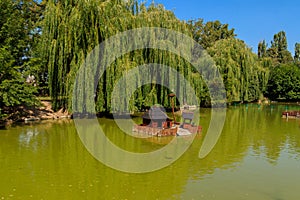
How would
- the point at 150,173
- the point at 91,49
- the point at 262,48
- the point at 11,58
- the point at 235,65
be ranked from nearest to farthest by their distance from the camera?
the point at 150,173 → the point at 11,58 → the point at 91,49 → the point at 235,65 → the point at 262,48

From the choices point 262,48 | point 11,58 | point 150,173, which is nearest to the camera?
point 150,173

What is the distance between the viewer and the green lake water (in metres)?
8.59

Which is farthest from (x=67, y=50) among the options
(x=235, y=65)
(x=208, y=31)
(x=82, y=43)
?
(x=208, y=31)

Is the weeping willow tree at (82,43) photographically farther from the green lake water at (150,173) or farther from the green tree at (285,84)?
the green tree at (285,84)

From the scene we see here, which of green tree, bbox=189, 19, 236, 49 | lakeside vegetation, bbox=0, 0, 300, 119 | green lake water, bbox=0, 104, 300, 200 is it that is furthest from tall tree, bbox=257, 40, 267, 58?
green lake water, bbox=0, 104, 300, 200

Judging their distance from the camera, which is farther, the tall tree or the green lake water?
the tall tree

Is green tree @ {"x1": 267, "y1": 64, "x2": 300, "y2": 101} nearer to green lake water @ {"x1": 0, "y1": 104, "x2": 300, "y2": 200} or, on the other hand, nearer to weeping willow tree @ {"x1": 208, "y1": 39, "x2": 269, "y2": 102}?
weeping willow tree @ {"x1": 208, "y1": 39, "x2": 269, "y2": 102}

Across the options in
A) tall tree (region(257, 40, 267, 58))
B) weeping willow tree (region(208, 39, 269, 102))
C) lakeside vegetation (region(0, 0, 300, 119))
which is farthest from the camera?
tall tree (region(257, 40, 267, 58))

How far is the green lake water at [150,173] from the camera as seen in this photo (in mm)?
8594

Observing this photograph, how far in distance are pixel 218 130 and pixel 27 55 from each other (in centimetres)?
1453

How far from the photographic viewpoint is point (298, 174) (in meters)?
10.7

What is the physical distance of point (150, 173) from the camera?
10430 mm

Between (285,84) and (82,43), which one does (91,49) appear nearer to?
(82,43)

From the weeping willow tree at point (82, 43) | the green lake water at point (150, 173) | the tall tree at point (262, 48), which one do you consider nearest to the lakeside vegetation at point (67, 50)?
the weeping willow tree at point (82, 43)
